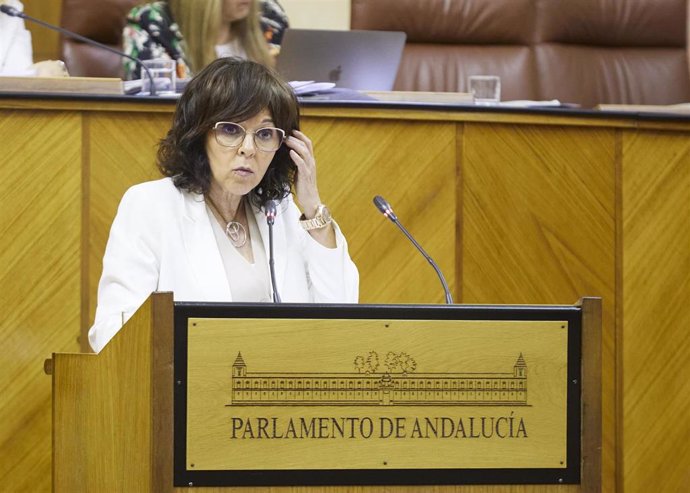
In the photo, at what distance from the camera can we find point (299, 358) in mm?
1562

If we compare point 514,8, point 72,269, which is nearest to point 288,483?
point 72,269

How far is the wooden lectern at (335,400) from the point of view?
1.55 m

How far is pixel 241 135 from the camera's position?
2082 mm

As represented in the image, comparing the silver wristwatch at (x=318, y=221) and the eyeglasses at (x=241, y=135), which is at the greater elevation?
the eyeglasses at (x=241, y=135)

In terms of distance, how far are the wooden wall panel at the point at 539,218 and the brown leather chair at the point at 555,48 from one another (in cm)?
142

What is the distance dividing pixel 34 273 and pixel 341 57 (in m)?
1.00

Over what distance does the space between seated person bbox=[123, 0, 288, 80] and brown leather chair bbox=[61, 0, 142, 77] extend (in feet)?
0.94

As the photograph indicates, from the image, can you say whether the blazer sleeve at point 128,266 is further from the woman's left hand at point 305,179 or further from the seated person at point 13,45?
the seated person at point 13,45

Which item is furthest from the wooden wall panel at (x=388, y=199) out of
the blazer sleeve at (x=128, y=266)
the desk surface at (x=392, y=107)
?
the blazer sleeve at (x=128, y=266)

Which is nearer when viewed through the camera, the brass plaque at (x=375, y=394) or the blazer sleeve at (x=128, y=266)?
the brass plaque at (x=375, y=394)

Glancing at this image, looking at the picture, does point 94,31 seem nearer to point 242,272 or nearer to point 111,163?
point 111,163

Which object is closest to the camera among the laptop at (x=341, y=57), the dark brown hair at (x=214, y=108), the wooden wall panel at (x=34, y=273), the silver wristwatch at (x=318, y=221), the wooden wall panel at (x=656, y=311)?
the dark brown hair at (x=214, y=108)

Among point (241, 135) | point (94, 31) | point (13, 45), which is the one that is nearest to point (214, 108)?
point (241, 135)

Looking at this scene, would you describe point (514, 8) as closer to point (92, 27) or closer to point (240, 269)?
point (92, 27)
